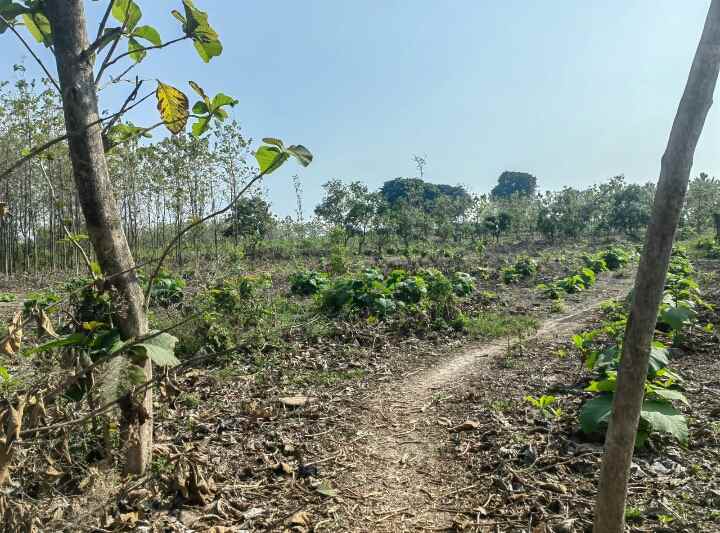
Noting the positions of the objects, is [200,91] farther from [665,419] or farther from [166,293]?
[166,293]

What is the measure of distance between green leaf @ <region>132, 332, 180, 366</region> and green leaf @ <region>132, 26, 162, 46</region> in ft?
4.30

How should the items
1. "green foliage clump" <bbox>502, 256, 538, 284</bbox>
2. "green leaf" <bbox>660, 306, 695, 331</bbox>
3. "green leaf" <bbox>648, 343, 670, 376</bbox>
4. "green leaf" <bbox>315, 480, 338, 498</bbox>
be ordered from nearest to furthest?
"green leaf" <bbox>315, 480, 338, 498</bbox>, "green leaf" <bbox>648, 343, 670, 376</bbox>, "green leaf" <bbox>660, 306, 695, 331</bbox>, "green foliage clump" <bbox>502, 256, 538, 284</bbox>

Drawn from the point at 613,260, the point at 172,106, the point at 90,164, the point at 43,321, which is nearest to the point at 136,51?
the point at 172,106

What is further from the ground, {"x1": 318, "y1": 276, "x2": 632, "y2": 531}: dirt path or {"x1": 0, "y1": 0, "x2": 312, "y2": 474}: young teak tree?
{"x1": 0, "y1": 0, "x2": 312, "y2": 474}: young teak tree

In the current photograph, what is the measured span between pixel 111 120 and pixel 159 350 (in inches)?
38.6

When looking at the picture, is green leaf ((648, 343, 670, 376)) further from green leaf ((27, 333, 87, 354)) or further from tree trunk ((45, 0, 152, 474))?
green leaf ((27, 333, 87, 354))

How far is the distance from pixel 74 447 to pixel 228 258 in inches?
558

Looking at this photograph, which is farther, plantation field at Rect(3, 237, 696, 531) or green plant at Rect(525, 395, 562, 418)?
green plant at Rect(525, 395, 562, 418)

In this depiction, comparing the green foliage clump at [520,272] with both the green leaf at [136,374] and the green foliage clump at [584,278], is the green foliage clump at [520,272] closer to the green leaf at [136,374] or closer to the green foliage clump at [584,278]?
the green foliage clump at [584,278]

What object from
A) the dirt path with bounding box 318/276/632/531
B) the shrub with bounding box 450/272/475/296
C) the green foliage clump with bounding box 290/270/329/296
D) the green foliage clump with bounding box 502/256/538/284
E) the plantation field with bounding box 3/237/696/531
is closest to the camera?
the plantation field with bounding box 3/237/696/531

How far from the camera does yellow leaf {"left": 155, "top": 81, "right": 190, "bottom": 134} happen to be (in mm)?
2154

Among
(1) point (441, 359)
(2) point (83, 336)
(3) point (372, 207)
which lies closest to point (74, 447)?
(2) point (83, 336)

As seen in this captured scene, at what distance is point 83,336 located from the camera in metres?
2.35

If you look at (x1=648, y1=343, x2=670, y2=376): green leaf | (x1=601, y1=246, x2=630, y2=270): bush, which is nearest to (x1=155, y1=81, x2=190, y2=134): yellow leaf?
(x1=648, y1=343, x2=670, y2=376): green leaf
